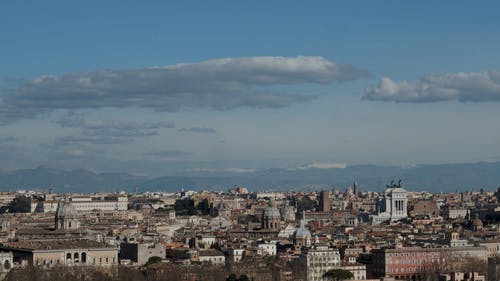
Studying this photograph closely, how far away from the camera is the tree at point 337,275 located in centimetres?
5335

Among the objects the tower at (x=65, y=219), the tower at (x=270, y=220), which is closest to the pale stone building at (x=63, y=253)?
the tower at (x=65, y=219)

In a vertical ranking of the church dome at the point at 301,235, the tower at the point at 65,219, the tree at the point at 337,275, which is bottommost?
the tree at the point at 337,275

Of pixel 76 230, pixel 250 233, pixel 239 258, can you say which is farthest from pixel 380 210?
pixel 239 258

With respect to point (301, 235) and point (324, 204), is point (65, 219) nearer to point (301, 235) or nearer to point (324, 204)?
point (301, 235)

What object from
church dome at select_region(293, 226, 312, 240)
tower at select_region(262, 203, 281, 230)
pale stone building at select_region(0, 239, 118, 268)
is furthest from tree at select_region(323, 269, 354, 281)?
tower at select_region(262, 203, 281, 230)

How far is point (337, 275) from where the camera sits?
53.5 m

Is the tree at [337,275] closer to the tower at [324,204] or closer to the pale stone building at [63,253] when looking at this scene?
the pale stone building at [63,253]

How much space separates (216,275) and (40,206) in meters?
69.7

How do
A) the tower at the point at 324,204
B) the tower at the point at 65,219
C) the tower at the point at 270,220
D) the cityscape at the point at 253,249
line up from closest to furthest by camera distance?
1. the cityscape at the point at 253,249
2. the tower at the point at 65,219
3. the tower at the point at 270,220
4. the tower at the point at 324,204

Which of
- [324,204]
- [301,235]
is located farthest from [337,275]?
[324,204]

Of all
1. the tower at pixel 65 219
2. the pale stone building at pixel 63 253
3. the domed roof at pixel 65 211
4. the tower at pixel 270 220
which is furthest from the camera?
the tower at pixel 270 220

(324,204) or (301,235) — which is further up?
(324,204)

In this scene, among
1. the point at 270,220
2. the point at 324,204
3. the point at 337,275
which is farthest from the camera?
the point at 324,204

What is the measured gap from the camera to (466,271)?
2180 inches
